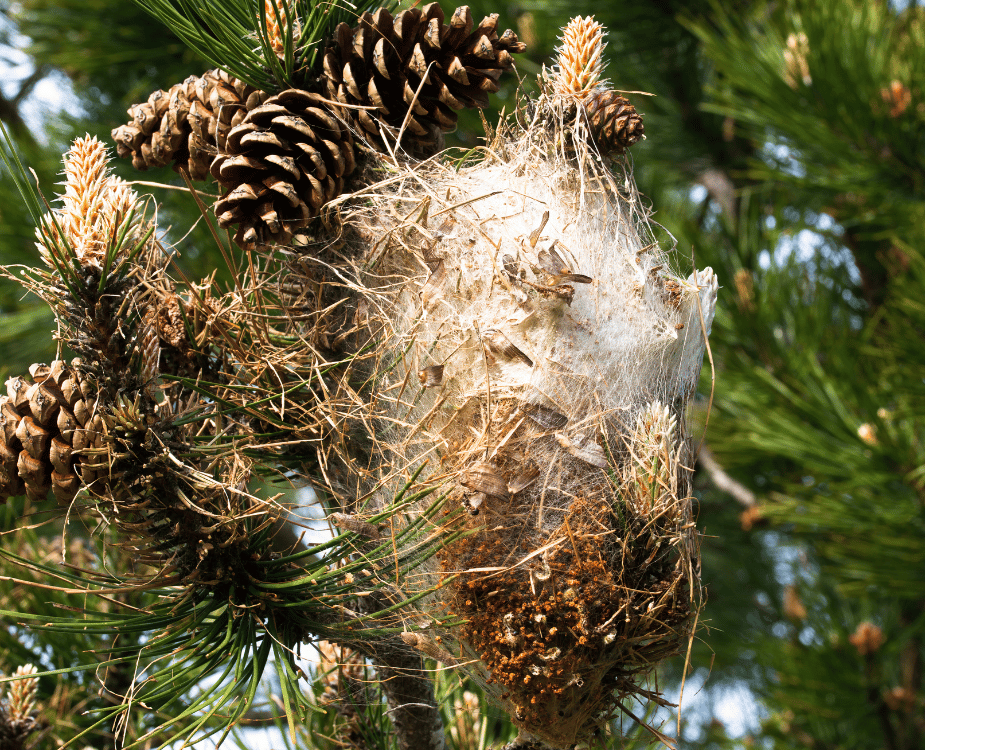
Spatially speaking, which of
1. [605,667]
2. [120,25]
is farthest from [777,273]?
[120,25]

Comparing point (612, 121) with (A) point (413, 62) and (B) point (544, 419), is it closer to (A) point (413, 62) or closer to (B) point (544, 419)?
(A) point (413, 62)

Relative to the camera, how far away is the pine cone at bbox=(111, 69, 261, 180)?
0.77m

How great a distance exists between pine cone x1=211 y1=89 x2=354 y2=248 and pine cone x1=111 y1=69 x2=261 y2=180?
0.17 ft

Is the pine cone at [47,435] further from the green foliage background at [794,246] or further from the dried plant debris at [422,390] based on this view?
the green foliage background at [794,246]

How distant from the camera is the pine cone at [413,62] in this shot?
741 millimetres

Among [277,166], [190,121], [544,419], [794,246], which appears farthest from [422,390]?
[794,246]

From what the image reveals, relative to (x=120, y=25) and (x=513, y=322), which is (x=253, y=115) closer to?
(x=513, y=322)

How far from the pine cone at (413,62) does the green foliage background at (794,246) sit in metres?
0.78

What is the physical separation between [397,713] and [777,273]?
1.61 metres

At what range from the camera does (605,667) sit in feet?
2.20

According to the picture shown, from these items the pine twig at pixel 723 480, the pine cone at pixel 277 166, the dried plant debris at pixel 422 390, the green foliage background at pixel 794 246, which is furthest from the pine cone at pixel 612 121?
the pine twig at pixel 723 480

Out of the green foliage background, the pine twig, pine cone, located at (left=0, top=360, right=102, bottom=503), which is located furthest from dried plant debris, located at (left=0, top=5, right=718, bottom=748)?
the pine twig

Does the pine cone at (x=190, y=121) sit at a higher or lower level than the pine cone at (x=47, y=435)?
higher

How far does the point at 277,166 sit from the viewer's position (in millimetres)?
695
